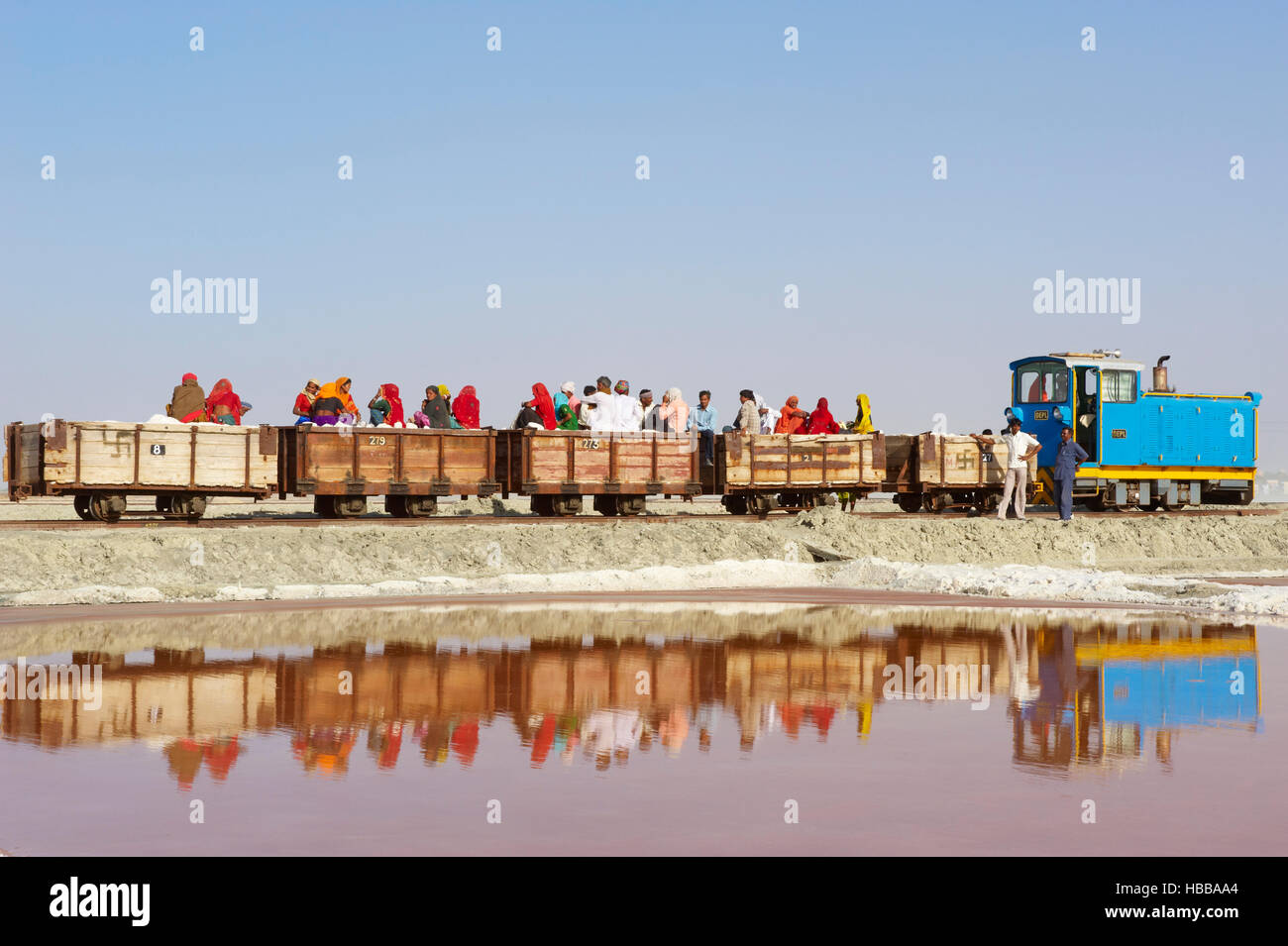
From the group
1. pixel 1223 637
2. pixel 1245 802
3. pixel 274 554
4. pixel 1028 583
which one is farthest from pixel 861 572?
pixel 1245 802

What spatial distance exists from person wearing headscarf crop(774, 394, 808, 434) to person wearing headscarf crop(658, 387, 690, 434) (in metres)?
2.27

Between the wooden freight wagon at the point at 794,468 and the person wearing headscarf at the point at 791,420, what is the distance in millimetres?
878

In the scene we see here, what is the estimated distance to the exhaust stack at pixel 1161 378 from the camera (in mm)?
31953

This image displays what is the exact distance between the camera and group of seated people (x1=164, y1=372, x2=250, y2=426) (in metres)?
22.8

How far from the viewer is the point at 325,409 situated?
23672 mm

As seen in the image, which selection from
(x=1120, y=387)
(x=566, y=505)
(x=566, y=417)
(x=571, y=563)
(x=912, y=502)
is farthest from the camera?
(x=1120, y=387)

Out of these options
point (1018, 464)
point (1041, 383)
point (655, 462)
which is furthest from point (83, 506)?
point (1041, 383)

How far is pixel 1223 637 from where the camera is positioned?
13477mm

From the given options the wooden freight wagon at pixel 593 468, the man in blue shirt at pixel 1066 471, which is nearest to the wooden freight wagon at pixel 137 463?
the wooden freight wagon at pixel 593 468

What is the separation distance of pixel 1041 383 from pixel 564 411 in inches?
479

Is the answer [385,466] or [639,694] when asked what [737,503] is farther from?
[639,694]

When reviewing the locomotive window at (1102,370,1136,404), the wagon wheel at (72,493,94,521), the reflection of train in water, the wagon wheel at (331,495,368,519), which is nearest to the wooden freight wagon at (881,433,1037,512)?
the locomotive window at (1102,370,1136,404)

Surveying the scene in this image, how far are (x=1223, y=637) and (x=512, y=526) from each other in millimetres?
11159
